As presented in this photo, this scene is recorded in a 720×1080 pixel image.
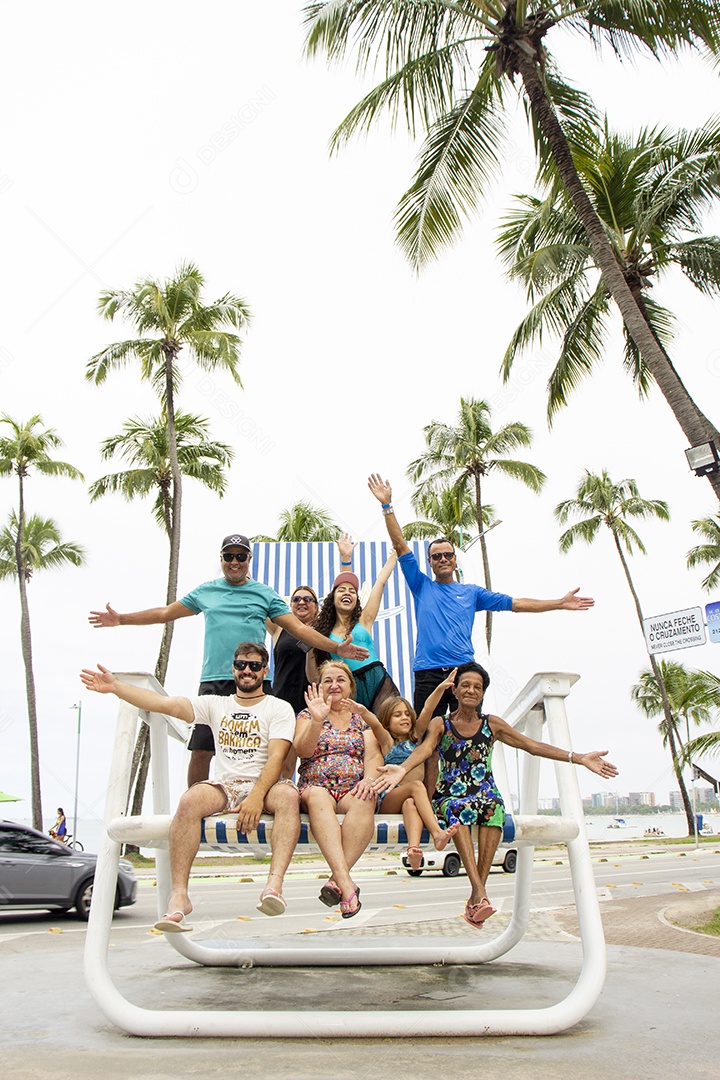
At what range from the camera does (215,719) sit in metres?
3.69

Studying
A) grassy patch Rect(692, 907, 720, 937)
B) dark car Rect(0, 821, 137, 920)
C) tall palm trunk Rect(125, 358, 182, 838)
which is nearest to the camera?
grassy patch Rect(692, 907, 720, 937)

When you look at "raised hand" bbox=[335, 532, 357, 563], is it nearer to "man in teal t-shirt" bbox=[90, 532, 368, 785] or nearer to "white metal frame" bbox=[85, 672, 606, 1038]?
"man in teal t-shirt" bbox=[90, 532, 368, 785]

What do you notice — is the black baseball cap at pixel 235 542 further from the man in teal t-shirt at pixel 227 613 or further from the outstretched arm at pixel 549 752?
the outstretched arm at pixel 549 752

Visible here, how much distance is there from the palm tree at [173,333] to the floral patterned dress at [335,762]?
18.7 meters

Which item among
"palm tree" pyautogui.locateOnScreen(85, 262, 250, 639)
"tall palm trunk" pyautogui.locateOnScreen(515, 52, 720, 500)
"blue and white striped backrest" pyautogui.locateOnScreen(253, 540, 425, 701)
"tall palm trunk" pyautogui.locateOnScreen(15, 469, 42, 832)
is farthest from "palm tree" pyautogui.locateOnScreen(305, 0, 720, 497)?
"tall palm trunk" pyautogui.locateOnScreen(15, 469, 42, 832)

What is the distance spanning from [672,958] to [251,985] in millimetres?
2546

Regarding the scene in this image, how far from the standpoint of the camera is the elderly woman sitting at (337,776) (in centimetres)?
315

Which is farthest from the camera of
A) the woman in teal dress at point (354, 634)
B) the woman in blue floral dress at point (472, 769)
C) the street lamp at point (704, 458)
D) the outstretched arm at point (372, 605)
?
the street lamp at point (704, 458)

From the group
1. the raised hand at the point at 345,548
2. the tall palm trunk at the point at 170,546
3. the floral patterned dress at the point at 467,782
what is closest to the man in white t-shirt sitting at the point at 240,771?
the floral patterned dress at the point at 467,782

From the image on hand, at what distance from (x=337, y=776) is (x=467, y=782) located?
0.53 metres

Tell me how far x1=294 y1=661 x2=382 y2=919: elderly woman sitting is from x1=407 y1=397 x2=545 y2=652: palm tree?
84.5ft

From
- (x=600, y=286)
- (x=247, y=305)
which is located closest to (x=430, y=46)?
(x=600, y=286)

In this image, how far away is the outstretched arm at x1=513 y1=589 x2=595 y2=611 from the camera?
432 centimetres

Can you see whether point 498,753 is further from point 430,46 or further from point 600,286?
point 600,286
